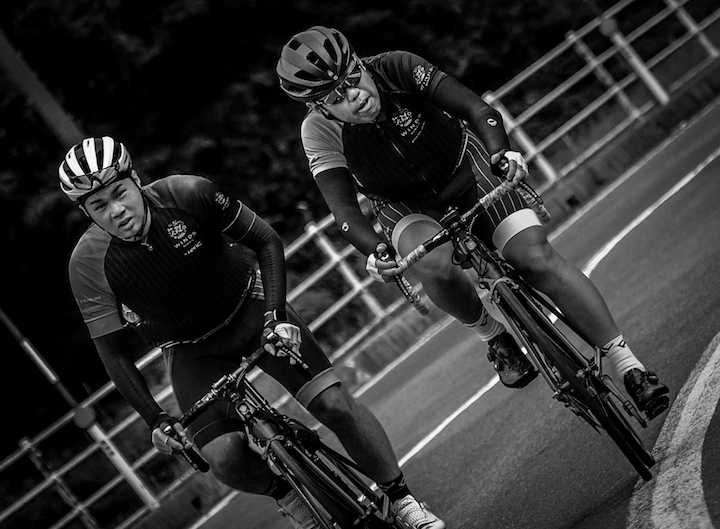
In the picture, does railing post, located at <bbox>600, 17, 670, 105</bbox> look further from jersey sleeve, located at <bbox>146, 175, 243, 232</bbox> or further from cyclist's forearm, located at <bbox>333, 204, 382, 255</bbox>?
jersey sleeve, located at <bbox>146, 175, 243, 232</bbox>

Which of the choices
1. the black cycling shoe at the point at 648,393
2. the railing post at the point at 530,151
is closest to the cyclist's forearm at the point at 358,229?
the black cycling shoe at the point at 648,393

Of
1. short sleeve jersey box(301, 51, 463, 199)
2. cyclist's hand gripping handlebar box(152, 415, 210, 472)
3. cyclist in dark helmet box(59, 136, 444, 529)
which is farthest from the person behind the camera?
short sleeve jersey box(301, 51, 463, 199)

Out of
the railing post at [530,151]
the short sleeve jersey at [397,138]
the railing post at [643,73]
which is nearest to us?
the short sleeve jersey at [397,138]

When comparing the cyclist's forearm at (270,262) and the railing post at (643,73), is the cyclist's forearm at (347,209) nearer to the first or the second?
the cyclist's forearm at (270,262)

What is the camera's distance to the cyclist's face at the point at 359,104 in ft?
20.3

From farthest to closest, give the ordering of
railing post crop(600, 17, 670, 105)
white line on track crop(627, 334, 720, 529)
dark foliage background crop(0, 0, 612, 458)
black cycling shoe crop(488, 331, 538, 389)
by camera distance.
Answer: railing post crop(600, 17, 670, 105)
dark foliage background crop(0, 0, 612, 458)
black cycling shoe crop(488, 331, 538, 389)
white line on track crop(627, 334, 720, 529)

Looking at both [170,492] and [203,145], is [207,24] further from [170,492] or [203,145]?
[170,492]

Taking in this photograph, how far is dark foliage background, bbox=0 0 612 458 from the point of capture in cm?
1628

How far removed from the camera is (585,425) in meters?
6.95

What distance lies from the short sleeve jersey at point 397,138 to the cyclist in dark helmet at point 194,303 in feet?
2.04

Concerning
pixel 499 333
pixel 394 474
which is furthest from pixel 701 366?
pixel 394 474

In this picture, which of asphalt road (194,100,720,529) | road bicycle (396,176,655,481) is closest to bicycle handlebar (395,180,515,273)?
road bicycle (396,176,655,481)

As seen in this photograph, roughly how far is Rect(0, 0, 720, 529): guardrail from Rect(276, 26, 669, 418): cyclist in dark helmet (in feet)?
17.0

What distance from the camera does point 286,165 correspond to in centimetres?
1836
